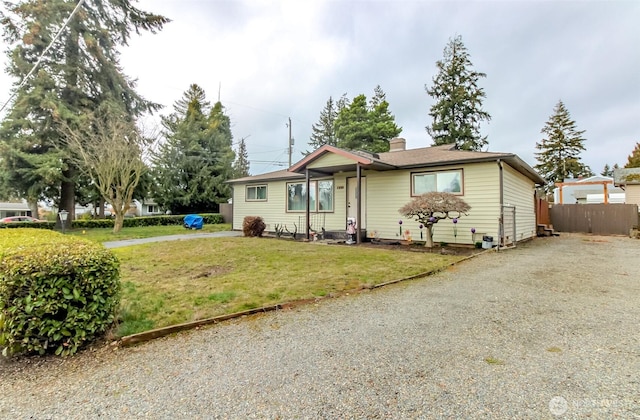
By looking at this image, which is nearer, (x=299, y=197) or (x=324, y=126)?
A: (x=299, y=197)

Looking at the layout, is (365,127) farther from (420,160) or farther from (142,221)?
(142,221)

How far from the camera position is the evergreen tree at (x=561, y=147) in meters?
35.5

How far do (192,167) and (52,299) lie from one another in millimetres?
24403

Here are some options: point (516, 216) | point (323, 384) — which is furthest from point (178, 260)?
point (516, 216)

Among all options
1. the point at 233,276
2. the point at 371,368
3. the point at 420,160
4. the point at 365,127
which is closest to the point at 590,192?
the point at 365,127

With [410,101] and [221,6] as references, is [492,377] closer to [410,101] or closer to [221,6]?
[221,6]

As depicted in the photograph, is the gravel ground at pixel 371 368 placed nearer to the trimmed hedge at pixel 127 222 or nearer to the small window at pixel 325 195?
the small window at pixel 325 195

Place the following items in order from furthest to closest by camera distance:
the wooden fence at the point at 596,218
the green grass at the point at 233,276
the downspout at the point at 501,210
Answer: the wooden fence at the point at 596,218, the downspout at the point at 501,210, the green grass at the point at 233,276

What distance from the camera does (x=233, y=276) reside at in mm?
5609

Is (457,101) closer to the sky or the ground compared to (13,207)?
closer to the sky

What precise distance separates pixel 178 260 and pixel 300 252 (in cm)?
302

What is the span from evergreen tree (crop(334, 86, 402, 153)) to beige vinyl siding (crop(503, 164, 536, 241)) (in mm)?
16449

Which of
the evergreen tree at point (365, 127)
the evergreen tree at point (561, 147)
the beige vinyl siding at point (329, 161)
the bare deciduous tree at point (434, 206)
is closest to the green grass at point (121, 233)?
the beige vinyl siding at point (329, 161)

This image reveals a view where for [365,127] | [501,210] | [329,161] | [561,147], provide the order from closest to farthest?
1. [501,210]
2. [329,161]
3. [365,127]
4. [561,147]
